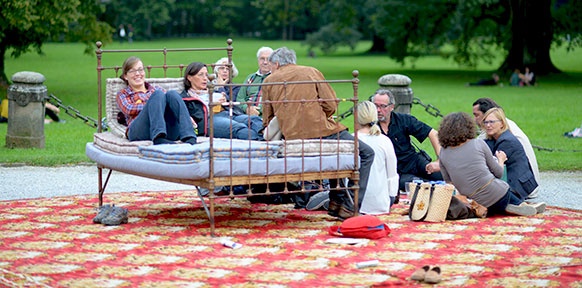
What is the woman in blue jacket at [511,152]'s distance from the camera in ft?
31.2

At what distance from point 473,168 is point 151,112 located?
2.92 metres

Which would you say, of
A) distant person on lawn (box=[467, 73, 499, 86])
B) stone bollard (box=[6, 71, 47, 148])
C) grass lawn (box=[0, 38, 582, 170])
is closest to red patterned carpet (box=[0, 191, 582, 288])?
grass lawn (box=[0, 38, 582, 170])

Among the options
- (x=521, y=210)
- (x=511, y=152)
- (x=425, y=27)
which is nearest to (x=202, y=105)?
(x=511, y=152)

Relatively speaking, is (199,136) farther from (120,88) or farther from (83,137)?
(83,137)

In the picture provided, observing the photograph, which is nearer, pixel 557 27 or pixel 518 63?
pixel 518 63

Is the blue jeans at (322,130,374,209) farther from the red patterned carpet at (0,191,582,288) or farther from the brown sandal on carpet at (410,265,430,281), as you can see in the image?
the brown sandal on carpet at (410,265,430,281)

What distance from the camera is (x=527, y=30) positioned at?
3266 centimetres

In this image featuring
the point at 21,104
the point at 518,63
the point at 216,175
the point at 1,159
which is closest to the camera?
the point at 216,175

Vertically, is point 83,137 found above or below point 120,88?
below

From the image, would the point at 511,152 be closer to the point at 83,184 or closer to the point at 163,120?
the point at 163,120

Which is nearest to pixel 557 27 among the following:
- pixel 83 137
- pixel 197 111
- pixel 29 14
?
pixel 29 14

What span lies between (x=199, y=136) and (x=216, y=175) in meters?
1.70

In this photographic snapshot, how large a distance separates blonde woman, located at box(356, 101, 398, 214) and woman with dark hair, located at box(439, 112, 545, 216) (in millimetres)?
543

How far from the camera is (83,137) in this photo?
1720 centimetres
